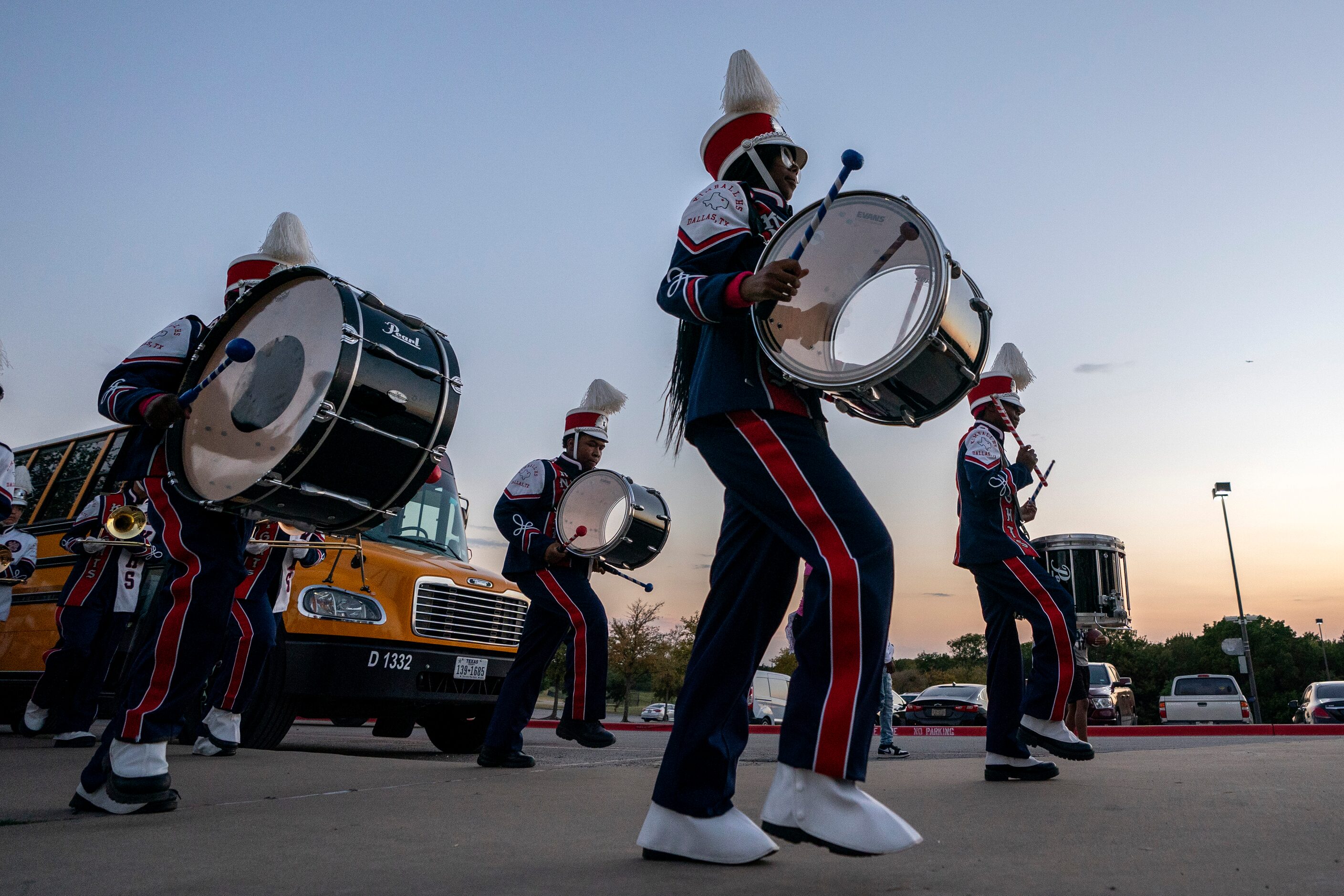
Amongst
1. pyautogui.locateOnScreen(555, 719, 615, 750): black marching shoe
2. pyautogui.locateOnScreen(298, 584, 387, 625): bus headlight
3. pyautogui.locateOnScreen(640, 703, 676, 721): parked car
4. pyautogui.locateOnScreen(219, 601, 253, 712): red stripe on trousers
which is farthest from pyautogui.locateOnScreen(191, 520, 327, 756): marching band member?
pyautogui.locateOnScreen(640, 703, 676, 721): parked car

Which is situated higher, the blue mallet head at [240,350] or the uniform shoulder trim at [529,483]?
the uniform shoulder trim at [529,483]

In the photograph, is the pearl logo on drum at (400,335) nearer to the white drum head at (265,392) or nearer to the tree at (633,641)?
the white drum head at (265,392)

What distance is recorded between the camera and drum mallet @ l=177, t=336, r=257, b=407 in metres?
3.10

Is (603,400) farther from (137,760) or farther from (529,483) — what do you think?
(137,760)

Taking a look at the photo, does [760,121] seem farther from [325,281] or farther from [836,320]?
[325,281]

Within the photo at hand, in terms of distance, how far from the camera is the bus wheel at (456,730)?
7.71m

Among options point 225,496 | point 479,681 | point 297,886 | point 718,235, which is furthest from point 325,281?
point 479,681

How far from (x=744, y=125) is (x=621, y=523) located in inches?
153

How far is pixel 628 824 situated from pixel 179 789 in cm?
207

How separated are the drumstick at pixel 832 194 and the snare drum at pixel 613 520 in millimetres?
3861

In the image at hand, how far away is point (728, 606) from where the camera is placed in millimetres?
2666

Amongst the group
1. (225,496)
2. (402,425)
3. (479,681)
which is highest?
(402,425)

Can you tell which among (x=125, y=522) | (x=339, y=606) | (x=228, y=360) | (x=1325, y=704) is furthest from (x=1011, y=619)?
(x=1325, y=704)

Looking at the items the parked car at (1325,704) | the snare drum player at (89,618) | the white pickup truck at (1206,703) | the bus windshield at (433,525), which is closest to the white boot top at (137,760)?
the bus windshield at (433,525)
